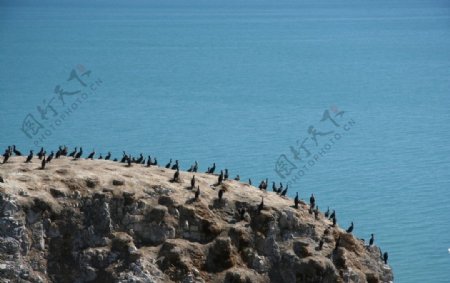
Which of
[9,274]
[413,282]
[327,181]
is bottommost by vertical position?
[9,274]

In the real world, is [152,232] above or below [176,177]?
below

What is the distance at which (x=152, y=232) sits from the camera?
324ft

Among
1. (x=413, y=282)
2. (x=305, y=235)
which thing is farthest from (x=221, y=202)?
(x=413, y=282)

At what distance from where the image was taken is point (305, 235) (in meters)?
104

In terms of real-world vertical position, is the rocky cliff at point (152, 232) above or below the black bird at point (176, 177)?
below

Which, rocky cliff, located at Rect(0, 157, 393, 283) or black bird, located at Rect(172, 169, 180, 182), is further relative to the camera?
black bird, located at Rect(172, 169, 180, 182)

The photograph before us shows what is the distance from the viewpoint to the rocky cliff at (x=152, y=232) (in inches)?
3716

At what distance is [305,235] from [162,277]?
16451mm

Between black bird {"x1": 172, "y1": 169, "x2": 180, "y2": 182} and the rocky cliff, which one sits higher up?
black bird {"x1": 172, "y1": 169, "x2": 180, "y2": 182}

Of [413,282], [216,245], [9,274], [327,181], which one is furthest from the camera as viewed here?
[327,181]

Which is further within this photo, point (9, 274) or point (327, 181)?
point (327, 181)

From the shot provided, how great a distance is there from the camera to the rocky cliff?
94.4 meters

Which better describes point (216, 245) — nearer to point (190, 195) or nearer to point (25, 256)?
point (190, 195)

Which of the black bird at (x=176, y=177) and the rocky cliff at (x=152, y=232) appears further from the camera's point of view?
the black bird at (x=176, y=177)
